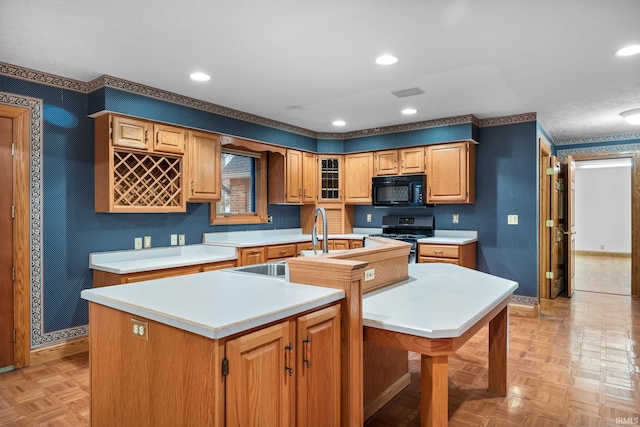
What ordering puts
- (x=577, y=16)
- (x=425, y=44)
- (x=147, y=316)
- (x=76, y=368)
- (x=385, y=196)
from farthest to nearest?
(x=385, y=196)
(x=76, y=368)
(x=425, y=44)
(x=577, y=16)
(x=147, y=316)

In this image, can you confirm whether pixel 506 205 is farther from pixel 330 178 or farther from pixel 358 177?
pixel 330 178

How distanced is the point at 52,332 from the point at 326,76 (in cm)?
312

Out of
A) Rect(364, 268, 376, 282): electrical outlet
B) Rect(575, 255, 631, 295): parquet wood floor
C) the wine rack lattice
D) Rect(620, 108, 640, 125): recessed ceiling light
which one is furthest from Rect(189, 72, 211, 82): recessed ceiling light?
Rect(575, 255, 631, 295): parquet wood floor

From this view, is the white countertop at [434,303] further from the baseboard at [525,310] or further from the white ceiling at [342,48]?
the baseboard at [525,310]

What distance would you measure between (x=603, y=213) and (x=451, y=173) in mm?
7096

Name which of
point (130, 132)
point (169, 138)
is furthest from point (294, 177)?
point (130, 132)

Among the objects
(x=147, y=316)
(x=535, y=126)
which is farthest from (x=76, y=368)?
(x=535, y=126)

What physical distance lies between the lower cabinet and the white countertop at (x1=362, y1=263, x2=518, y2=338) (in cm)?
24

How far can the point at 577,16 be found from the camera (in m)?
2.29

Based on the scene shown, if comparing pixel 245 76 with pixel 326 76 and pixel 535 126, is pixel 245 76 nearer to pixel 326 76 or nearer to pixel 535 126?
pixel 326 76

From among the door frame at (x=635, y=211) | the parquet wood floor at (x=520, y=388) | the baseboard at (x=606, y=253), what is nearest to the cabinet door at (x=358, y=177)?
the parquet wood floor at (x=520, y=388)

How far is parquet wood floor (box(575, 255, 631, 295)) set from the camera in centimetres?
608

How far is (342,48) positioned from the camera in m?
2.72

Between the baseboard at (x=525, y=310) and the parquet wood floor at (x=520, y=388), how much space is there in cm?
55
